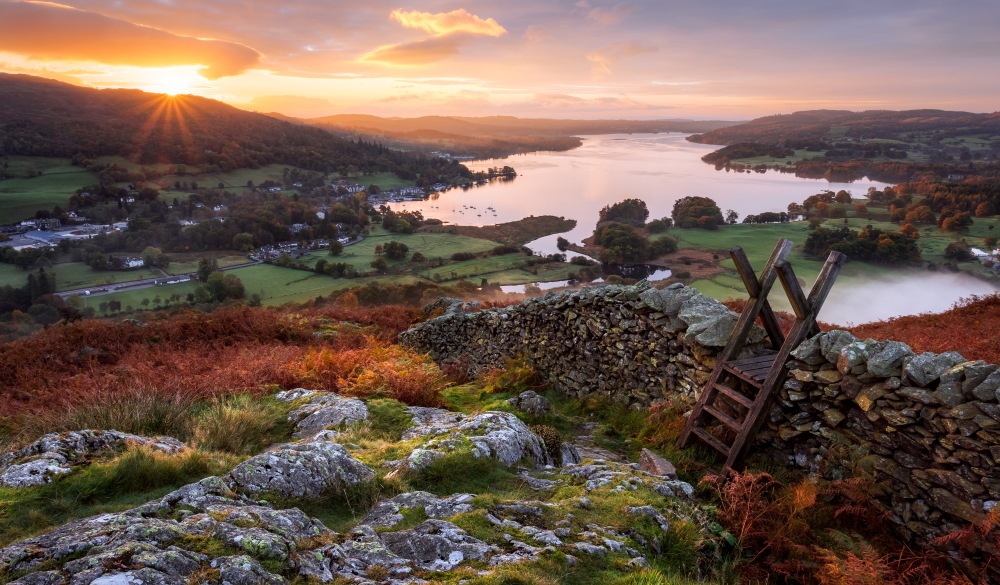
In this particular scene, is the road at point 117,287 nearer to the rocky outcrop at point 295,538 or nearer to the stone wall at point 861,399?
the rocky outcrop at point 295,538

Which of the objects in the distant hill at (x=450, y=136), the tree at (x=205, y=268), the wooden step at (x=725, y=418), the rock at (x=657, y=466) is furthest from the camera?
the distant hill at (x=450, y=136)

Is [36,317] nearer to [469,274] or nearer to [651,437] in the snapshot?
[469,274]

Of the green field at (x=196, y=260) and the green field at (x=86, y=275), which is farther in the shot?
the green field at (x=196, y=260)

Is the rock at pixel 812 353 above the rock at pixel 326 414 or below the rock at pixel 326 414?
above

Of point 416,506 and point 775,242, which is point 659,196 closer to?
point 775,242

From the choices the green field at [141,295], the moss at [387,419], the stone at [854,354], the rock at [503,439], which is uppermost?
the stone at [854,354]

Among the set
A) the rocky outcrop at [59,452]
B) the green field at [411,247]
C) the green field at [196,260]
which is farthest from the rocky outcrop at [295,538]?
the green field at [196,260]

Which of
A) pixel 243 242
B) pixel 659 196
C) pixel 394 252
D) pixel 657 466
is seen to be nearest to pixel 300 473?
pixel 657 466

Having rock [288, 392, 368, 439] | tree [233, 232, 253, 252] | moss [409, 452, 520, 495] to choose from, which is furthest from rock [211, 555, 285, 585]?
tree [233, 232, 253, 252]

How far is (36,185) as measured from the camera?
63156 millimetres

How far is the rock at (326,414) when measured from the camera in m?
6.88

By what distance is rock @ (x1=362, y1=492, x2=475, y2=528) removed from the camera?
12.8ft

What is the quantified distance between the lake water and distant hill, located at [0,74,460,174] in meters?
31.3

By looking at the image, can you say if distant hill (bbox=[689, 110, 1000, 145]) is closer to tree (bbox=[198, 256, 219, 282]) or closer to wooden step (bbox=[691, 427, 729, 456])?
tree (bbox=[198, 256, 219, 282])
